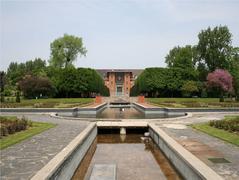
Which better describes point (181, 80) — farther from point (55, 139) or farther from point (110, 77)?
point (55, 139)

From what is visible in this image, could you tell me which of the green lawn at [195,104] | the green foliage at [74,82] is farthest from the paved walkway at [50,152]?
the green foliage at [74,82]

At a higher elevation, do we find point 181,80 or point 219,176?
point 181,80

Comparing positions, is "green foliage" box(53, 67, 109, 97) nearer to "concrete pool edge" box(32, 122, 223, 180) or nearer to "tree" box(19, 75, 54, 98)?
"tree" box(19, 75, 54, 98)

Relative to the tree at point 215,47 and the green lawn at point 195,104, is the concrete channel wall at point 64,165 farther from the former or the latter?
the tree at point 215,47

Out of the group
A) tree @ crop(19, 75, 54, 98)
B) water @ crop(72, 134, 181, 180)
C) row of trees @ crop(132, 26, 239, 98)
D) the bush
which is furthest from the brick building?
the bush

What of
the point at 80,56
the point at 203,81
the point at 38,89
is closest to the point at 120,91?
the point at 80,56

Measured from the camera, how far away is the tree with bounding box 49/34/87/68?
A: 70.7m

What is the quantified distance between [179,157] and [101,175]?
2462mm

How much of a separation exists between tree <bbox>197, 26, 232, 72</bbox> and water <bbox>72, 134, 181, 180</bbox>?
163ft

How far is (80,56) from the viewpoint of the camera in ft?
241

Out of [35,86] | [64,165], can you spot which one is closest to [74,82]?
[35,86]

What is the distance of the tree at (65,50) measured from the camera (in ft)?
232

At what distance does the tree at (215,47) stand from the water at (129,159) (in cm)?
4959

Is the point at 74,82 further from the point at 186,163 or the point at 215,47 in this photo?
the point at 186,163
